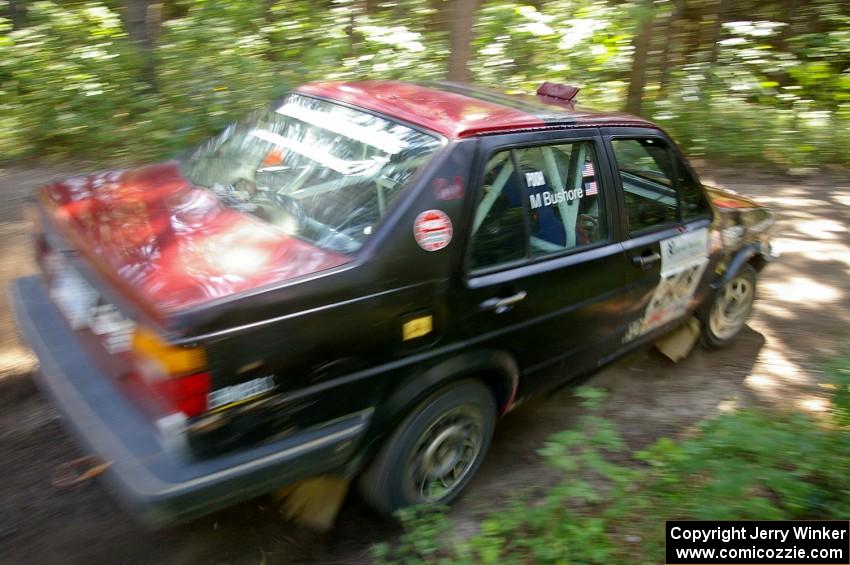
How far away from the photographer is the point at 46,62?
7555 mm

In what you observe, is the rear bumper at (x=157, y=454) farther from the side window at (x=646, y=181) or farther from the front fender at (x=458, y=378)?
the side window at (x=646, y=181)

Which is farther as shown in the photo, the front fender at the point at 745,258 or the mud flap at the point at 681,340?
the mud flap at the point at 681,340

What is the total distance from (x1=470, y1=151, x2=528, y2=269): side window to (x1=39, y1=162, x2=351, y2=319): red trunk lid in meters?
0.66

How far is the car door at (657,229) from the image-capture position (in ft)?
12.1

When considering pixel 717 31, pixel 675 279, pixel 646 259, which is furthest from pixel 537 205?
pixel 717 31

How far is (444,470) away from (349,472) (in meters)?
0.59

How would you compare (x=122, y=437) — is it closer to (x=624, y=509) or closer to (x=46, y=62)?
(x=624, y=509)

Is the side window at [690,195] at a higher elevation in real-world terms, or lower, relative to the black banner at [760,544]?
higher

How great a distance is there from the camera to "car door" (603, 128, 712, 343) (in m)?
3.67

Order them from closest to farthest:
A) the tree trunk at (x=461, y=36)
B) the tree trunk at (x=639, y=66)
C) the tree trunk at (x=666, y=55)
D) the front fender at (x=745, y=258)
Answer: the front fender at (x=745, y=258), the tree trunk at (x=461, y=36), the tree trunk at (x=639, y=66), the tree trunk at (x=666, y=55)

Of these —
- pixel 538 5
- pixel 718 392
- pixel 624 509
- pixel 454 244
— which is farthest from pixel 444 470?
pixel 538 5

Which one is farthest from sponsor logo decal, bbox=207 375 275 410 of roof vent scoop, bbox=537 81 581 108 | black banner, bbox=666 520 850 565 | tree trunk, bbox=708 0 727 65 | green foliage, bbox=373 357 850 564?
tree trunk, bbox=708 0 727 65

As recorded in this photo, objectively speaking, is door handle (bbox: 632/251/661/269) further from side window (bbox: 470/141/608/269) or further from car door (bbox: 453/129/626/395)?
side window (bbox: 470/141/608/269)

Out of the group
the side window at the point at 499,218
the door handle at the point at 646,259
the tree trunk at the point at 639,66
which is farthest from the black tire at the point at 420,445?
the tree trunk at the point at 639,66
